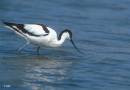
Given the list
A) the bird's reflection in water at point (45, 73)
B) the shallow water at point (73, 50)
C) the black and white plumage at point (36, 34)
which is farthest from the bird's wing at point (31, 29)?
the bird's reflection in water at point (45, 73)

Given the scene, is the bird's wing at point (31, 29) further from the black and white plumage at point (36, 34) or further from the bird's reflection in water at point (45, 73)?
the bird's reflection in water at point (45, 73)

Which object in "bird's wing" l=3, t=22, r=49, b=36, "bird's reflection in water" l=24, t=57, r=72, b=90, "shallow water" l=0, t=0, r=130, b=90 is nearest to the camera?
"bird's reflection in water" l=24, t=57, r=72, b=90

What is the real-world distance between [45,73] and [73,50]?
2259 millimetres

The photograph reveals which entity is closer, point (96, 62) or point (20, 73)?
point (20, 73)

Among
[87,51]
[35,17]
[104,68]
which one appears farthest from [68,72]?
[35,17]

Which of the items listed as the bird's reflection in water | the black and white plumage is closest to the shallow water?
the bird's reflection in water

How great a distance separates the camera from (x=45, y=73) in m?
12.9

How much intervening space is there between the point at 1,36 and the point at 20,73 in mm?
2670

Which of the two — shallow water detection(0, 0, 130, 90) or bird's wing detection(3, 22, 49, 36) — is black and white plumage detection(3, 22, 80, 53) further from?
shallow water detection(0, 0, 130, 90)

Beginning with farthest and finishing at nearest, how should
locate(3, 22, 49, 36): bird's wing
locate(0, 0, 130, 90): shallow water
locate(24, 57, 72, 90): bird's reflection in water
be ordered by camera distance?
locate(3, 22, 49, 36): bird's wing
locate(0, 0, 130, 90): shallow water
locate(24, 57, 72, 90): bird's reflection in water

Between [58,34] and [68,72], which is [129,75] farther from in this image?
[58,34]

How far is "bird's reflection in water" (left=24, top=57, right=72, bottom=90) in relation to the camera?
1199 centimetres

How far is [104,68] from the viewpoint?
1354cm

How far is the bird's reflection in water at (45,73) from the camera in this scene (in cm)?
1199
